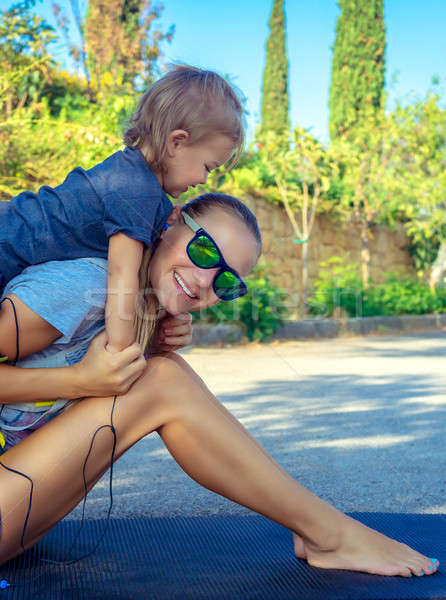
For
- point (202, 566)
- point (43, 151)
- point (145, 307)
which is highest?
point (43, 151)

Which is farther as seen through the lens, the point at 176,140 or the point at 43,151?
the point at 43,151

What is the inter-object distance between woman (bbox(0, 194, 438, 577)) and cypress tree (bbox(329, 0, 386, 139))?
1189 centimetres

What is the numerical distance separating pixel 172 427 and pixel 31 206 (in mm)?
666

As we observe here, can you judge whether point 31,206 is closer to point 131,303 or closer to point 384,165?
point 131,303

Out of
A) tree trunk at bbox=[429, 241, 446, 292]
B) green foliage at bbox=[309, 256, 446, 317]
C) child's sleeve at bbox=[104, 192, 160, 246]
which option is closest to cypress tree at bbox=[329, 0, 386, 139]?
tree trunk at bbox=[429, 241, 446, 292]

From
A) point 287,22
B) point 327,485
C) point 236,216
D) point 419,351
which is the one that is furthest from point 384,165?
point 236,216

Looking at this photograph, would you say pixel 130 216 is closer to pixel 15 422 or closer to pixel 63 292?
pixel 63 292

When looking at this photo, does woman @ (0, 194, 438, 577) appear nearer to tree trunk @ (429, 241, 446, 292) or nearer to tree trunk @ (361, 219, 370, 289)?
tree trunk @ (361, 219, 370, 289)

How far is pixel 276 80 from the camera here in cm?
1595

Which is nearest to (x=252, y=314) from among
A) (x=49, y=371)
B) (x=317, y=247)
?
(x=317, y=247)

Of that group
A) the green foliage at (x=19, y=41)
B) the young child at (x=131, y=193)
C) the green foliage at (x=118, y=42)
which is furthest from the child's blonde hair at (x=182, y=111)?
the green foliage at (x=118, y=42)

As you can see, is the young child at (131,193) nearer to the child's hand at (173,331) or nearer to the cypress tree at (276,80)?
the child's hand at (173,331)

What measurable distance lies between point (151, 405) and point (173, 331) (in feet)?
1.09

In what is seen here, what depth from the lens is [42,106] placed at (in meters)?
8.48
